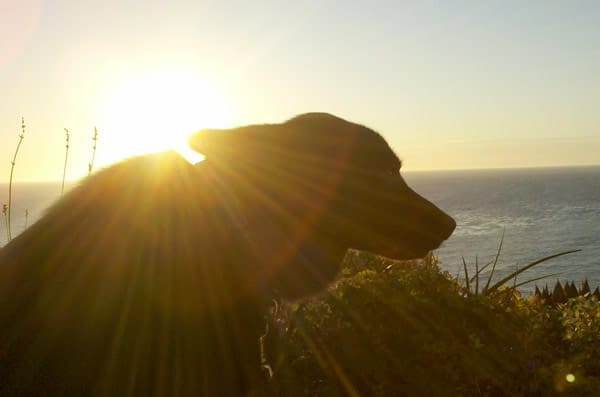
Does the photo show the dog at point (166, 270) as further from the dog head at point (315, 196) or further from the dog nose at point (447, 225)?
the dog nose at point (447, 225)

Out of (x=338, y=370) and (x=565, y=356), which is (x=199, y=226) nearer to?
(x=338, y=370)

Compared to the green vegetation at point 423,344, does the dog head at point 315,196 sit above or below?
above

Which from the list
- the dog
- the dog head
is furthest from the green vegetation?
the dog

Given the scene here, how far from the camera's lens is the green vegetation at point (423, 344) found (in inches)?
175

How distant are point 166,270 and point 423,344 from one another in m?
3.16

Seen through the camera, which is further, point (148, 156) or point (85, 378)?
point (148, 156)

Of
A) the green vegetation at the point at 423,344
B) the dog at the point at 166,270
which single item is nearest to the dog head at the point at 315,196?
the dog at the point at 166,270

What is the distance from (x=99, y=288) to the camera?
89.3 inches

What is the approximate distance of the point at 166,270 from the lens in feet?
7.87

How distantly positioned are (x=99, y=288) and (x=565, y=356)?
4.69 metres

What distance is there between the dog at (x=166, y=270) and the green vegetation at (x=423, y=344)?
3.79 feet

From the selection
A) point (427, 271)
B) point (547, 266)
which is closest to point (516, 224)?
point (547, 266)

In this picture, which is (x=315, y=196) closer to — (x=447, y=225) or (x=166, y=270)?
(x=166, y=270)

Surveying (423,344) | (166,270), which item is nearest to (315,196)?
(166,270)
